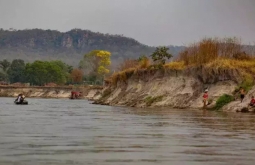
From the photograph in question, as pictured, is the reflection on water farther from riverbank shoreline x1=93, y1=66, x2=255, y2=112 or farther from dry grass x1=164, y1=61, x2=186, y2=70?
dry grass x1=164, y1=61, x2=186, y2=70

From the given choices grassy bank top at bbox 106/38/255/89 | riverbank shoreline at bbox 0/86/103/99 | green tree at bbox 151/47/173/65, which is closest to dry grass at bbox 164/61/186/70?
grassy bank top at bbox 106/38/255/89

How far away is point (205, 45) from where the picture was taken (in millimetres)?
54625

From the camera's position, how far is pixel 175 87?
55375mm

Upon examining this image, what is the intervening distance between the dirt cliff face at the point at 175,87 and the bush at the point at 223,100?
138cm

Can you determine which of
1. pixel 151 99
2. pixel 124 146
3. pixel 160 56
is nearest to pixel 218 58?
pixel 151 99

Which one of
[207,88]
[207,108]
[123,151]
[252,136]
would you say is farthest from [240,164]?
[207,88]

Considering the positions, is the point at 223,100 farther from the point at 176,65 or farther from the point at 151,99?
the point at 176,65

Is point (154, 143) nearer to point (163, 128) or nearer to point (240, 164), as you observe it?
point (240, 164)

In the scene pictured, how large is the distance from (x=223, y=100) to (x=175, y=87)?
8.75 m

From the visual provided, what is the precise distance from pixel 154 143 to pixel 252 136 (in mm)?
4573

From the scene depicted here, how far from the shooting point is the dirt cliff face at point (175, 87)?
167 feet

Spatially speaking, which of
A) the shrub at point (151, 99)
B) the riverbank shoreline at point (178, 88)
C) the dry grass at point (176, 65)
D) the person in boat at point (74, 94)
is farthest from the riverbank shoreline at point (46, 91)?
the shrub at point (151, 99)

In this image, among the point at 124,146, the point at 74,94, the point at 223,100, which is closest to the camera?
the point at 124,146

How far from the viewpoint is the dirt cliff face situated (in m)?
50.8
